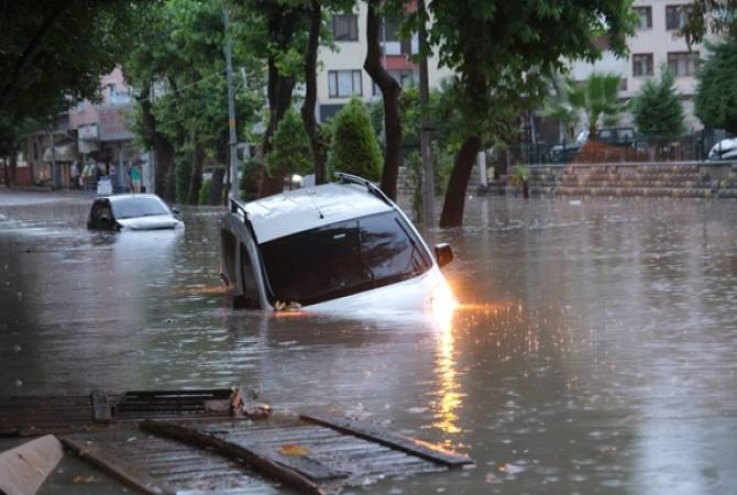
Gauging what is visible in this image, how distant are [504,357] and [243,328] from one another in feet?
11.6

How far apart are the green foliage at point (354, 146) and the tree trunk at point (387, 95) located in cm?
381

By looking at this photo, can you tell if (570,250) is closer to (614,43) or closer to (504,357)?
(614,43)

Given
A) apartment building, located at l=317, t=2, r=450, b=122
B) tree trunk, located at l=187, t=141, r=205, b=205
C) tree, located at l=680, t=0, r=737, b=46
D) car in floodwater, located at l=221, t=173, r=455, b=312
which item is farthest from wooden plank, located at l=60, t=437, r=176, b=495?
apartment building, located at l=317, t=2, r=450, b=122

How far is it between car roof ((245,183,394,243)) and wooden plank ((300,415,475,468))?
249 inches

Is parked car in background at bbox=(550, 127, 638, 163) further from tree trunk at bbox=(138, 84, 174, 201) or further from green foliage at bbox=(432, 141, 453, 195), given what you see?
tree trunk at bbox=(138, 84, 174, 201)

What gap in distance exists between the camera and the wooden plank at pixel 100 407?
938cm

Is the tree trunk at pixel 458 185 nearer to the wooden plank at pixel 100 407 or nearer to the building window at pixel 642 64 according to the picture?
the wooden plank at pixel 100 407

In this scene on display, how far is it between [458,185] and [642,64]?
4837 centimetres

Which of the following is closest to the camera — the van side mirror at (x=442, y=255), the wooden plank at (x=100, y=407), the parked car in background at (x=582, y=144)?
the wooden plank at (x=100, y=407)

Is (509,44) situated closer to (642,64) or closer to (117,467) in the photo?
(117,467)

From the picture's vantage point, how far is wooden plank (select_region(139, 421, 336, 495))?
710 cm

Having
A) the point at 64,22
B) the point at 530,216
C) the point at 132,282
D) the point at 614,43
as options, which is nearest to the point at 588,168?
the point at 530,216

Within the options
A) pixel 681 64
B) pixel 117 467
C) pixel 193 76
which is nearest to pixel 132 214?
pixel 193 76

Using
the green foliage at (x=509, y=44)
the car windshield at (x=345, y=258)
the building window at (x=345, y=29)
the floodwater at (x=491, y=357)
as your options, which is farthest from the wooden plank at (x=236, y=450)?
the building window at (x=345, y=29)
